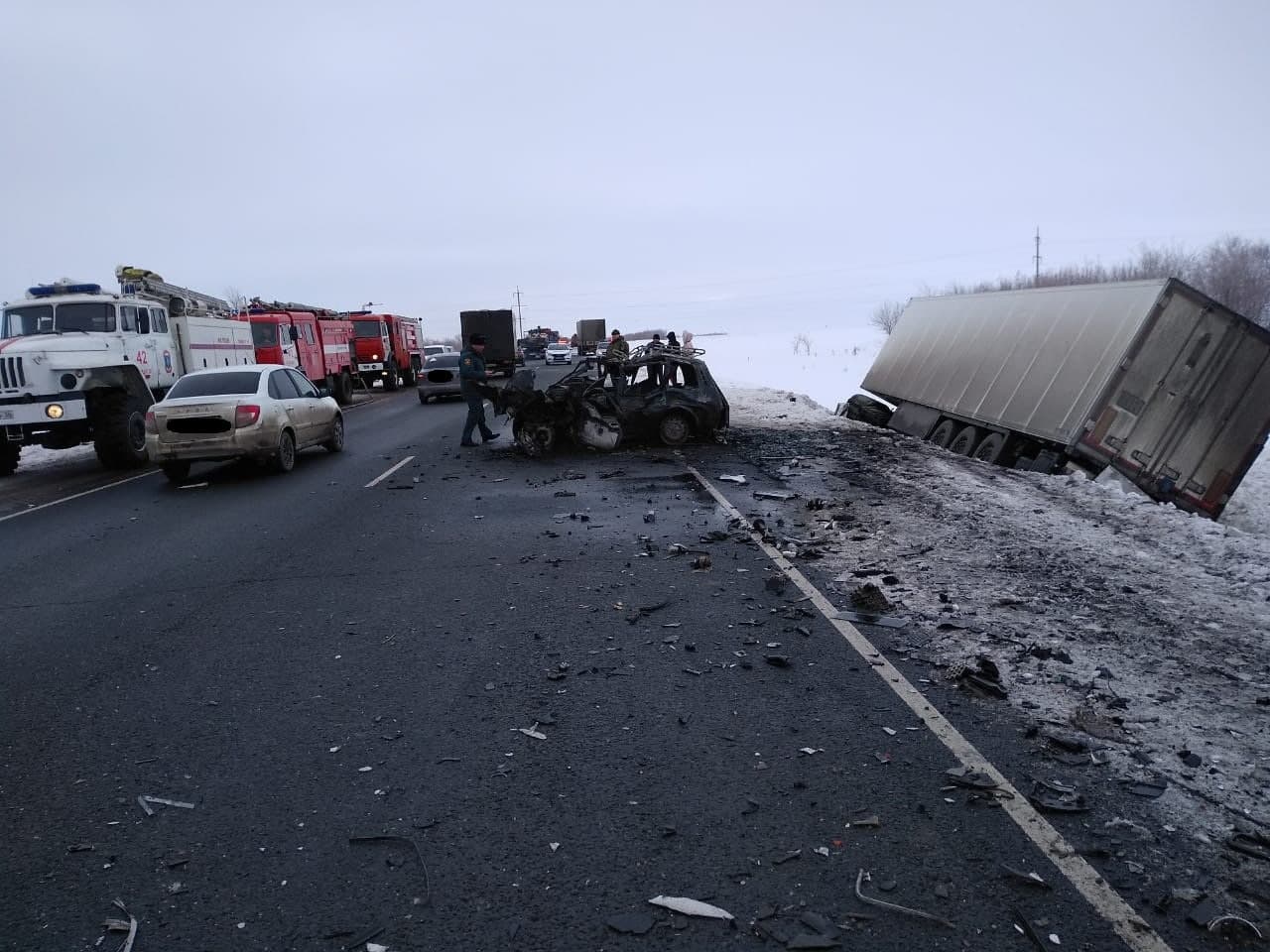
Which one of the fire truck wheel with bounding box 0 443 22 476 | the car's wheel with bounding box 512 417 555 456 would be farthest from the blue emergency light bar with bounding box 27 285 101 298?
the car's wheel with bounding box 512 417 555 456

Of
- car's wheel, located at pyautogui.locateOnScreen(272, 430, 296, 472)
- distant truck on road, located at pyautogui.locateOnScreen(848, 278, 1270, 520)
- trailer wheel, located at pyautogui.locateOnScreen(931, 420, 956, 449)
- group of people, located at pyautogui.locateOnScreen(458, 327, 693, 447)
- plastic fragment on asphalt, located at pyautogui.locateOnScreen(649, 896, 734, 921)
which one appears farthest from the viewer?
trailer wheel, located at pyautogui.locateOnScreen(931, 420, 956, 449)

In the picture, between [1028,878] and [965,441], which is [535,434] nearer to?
[965,441]

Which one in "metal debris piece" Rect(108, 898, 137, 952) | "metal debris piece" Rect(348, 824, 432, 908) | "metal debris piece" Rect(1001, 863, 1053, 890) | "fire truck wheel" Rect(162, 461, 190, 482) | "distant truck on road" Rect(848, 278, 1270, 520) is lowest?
"fire truck wheel" Rect(162, 461, 190, 482)

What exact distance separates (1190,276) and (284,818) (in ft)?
240

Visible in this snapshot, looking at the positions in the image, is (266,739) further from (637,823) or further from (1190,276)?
(1190,276)

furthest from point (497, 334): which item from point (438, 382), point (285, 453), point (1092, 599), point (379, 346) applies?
point (1092, 599)

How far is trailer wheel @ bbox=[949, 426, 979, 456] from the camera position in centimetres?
1684

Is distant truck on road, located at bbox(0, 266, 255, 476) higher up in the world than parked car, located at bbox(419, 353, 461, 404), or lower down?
higher up

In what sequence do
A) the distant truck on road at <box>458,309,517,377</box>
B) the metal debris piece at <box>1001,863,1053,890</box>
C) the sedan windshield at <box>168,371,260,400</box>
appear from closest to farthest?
the metal debris piece at <box>1001,863,1053,890</box>
the sedan windshield at <box>168,371,260,400</box>
the distant truck on road at <box>458,309,517,377</box>

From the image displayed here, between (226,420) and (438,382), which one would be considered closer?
(226,420)

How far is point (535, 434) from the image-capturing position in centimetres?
Answer: 1502

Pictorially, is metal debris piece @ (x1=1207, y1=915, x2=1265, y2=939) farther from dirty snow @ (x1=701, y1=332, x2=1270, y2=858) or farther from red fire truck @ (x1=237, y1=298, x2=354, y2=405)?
red fire truck @ (x1=237, y1=298, x2=354, y2=405)

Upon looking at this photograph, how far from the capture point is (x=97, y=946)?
286 cm

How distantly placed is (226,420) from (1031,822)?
12.3 m
